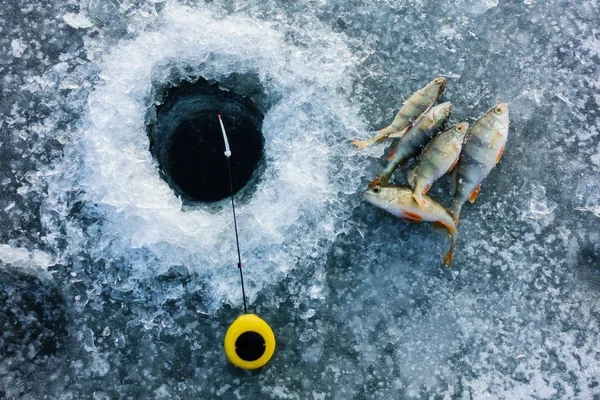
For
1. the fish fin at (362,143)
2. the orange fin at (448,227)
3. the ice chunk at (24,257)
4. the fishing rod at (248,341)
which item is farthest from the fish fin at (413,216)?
the ice chunk at (24,257)

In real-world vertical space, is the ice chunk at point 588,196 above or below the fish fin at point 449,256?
above

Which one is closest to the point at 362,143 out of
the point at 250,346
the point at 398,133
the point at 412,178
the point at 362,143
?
the point at 362,143

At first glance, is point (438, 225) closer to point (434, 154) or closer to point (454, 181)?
point (454, 181)

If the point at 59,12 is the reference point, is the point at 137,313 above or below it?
below

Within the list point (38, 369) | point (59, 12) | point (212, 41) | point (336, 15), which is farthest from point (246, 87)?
point (38, 369)

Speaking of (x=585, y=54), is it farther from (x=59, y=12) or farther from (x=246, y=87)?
(x=59, y=12)

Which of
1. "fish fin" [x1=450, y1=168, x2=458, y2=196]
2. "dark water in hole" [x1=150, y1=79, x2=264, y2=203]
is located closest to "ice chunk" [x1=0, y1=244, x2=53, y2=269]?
"dark water in hole" [x1=150, y1=79, x2=264, y2=203]

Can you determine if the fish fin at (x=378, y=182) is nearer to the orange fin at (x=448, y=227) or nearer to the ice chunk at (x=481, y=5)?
the orange fin at (x=448, y=227)
